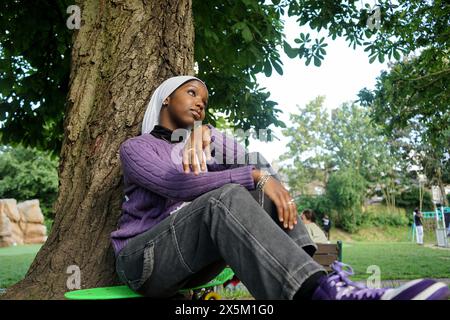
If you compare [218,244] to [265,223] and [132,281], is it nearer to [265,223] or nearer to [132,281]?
[265,223]

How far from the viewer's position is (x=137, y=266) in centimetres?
224

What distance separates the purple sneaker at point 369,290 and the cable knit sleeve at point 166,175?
0.56 metres

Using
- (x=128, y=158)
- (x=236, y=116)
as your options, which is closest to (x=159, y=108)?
(x=128, y=158)

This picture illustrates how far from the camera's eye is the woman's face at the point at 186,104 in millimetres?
2770

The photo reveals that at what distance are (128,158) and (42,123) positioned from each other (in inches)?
189

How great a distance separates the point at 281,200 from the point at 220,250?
0.37 m

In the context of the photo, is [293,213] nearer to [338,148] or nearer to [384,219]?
[384,219]

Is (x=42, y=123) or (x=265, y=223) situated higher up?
(x=42, y=123)

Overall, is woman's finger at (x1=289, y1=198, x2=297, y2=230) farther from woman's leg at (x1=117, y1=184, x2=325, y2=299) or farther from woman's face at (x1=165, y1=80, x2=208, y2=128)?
woman's face at (x1=165, y1=80, x2=208, y2=128)

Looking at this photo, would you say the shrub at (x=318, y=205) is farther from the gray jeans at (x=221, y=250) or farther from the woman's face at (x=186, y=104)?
the gray jeans at (x=221, y=250)

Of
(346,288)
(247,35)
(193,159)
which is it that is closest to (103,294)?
(193,159)

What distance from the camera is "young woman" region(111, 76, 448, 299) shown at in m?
1.74

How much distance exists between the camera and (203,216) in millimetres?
1997

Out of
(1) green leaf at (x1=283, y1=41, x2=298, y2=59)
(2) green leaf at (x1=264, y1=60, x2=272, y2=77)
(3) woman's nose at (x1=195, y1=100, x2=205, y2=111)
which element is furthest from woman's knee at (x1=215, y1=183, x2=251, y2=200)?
(2) green leaf at (x1=264, y1=60, x2=272, y2=77)
